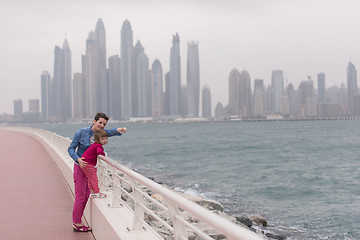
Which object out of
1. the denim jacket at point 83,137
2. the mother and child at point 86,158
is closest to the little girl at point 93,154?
the mother and child at point 86,158

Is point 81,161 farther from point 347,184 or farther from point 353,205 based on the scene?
point 347,184

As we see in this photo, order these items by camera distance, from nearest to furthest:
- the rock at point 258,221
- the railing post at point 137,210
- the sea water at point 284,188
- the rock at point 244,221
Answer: the railing post at point 137,210 < the rock at point 244,221 < the rock at point 258,221 < the sea water at point 284,188

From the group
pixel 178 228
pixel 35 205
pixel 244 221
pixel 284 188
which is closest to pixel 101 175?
pixel 35 205

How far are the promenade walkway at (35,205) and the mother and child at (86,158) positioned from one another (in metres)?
0.46

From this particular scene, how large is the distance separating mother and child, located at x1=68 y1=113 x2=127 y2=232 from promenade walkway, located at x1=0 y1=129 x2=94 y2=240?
46cm

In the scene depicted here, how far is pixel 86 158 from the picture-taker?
214 inches

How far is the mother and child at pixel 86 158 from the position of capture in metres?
5.35

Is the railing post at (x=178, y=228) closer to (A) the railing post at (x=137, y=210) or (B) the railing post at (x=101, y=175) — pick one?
(A) the railing post at (x=137, y=210)

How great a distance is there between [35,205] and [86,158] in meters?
3.13

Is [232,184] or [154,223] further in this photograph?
[232,184]

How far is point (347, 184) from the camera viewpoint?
23312mm

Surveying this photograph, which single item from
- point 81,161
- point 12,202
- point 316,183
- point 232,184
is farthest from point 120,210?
point 316,183

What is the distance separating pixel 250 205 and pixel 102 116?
500 inches

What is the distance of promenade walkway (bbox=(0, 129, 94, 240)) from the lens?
5898mm
